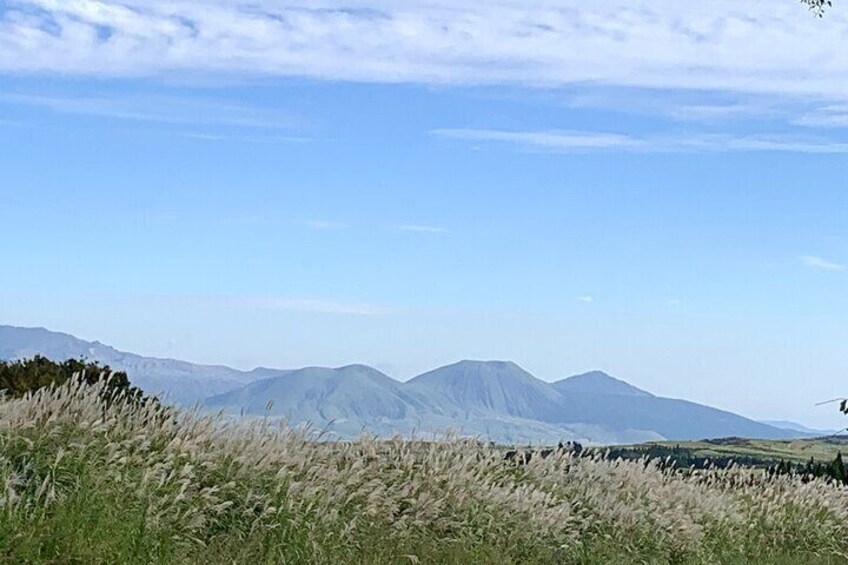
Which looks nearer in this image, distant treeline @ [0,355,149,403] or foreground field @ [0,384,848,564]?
foreground field @ [0,384,848,564]

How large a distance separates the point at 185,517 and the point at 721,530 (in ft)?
28.5

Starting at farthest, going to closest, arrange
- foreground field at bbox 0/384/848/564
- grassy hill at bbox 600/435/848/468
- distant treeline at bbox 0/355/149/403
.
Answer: grassy hill at bbox 600/435/848/468 → distant treeline at bbox 0/355/149/403 → foreground field at bbox 0/384/848/564

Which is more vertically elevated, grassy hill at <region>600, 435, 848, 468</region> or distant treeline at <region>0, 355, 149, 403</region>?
grassy hill at <region>600, 435, 848, 468</region>

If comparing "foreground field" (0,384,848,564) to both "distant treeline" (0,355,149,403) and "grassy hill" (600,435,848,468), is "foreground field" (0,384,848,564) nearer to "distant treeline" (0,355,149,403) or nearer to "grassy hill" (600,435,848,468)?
"distant treeline" (0,355,149,403)

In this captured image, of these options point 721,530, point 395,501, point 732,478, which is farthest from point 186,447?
point 732,478

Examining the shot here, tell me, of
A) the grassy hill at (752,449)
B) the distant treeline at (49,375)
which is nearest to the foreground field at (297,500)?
the distant treeline at (49,375)

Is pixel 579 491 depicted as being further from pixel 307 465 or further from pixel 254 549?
pixel 254 549

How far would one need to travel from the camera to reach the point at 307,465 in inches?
491

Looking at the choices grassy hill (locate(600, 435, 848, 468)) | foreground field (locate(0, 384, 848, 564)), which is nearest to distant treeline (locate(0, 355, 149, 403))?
foreground field (locate(0, 384, 848, 564))

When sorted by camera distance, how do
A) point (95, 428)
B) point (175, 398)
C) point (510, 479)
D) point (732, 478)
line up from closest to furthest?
point (95, 428) < point (175, 398) < point (510, 479) < point (732, 478)

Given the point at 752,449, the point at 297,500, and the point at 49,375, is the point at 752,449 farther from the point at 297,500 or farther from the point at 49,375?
the point at 297,500

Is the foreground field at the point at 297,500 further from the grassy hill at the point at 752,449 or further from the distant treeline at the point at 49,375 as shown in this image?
the grassy hill at the point at 752,449

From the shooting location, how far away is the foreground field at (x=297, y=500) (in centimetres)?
963

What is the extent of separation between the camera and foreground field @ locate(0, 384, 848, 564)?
9633 mm
